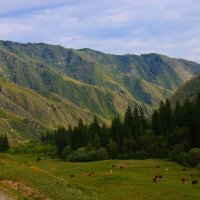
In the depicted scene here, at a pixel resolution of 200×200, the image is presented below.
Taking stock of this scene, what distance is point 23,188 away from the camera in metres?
49.7

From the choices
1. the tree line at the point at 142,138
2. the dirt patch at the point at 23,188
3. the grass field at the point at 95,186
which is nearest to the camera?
the dirt patch at the point at 23,188

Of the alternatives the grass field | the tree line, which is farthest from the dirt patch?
the tree line

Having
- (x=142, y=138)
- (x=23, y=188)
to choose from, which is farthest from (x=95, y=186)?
(x=142, y=138)

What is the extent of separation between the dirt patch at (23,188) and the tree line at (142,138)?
176ft

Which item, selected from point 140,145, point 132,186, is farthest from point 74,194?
point 140,145

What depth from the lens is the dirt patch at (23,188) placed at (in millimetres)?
47697

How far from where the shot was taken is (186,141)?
113188 mm

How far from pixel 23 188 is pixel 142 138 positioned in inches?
3351

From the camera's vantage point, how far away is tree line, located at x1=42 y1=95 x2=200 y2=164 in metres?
116

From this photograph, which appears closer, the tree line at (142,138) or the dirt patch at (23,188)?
the dirt patch at (23,188)

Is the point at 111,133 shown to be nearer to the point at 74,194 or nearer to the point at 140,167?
the point at 140,167

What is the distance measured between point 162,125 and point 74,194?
9170 cm

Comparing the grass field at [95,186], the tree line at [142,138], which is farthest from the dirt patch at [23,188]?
the tree line at [142,138]

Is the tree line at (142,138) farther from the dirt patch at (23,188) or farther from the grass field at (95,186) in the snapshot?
the dirt patch at (23,188)
